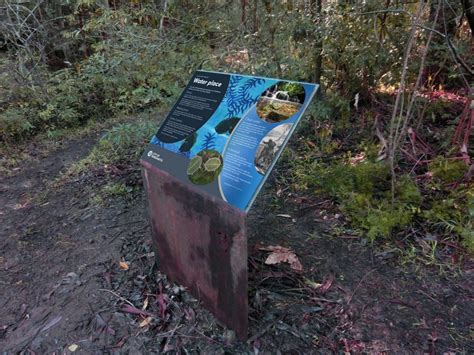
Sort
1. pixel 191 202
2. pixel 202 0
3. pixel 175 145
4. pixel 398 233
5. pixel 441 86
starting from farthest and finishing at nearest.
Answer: pixel 441 86 → pixel 202 0 → pixel 398 233 → pixel 175 145 → pixel 191 202

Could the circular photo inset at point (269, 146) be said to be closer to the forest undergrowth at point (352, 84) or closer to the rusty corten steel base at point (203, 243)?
the rusty corten steel base at point (203, 243)

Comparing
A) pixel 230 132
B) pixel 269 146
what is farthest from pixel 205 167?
pixel 269 146

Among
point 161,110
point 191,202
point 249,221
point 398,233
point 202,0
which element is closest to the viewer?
point 191,202

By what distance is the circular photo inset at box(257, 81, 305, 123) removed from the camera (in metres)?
1.71

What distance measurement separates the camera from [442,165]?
324 centimetres

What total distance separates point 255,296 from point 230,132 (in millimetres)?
1128

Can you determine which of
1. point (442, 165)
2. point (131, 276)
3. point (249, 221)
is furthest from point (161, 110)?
point (442, 165)

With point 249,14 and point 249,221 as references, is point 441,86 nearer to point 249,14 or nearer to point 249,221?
point 249,14

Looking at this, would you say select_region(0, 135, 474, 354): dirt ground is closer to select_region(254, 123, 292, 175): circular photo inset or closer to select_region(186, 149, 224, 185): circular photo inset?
select_region(186, 149, 224, 185): circular photo inset

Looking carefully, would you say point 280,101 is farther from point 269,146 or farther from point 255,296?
point 255,296

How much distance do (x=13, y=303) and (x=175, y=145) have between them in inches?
71.0

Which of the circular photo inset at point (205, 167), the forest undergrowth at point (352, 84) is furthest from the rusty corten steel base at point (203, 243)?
the forest undergrowth at point (352, 84)

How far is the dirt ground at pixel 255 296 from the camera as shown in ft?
6.83

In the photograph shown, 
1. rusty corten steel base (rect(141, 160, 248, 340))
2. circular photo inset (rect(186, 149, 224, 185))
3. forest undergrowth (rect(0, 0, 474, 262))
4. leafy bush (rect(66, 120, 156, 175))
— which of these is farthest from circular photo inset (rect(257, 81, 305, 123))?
leafy bush (rect(66, 120, 156, 175))
